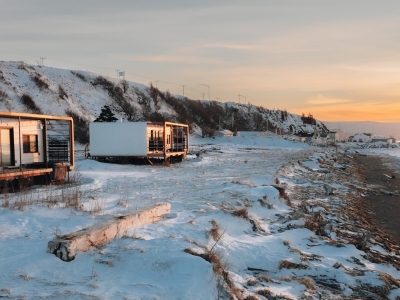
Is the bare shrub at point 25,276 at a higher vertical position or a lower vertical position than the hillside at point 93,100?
lower

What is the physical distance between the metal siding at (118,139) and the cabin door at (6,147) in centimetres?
920

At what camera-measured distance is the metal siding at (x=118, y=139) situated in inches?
961

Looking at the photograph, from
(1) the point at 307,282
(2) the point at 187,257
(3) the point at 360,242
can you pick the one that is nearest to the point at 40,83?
(3) the point at 360,242

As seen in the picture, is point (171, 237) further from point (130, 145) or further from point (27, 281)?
point (130, 145)

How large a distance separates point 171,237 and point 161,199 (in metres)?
4.63

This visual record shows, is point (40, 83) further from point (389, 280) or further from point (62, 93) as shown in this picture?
point (389, 280)

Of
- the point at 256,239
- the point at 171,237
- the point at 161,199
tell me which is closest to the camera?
the point at 171,237

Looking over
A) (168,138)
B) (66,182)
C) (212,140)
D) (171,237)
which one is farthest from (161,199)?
(212,140)

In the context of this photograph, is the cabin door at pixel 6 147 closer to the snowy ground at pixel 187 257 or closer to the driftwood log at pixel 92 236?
the snowy ground at pixel 187 257

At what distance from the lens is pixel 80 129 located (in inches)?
1716

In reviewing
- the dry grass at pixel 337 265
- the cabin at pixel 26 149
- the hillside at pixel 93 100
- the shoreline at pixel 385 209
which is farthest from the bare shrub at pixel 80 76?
the dry grass at pixel 337 265

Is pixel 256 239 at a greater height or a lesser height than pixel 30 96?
lesser

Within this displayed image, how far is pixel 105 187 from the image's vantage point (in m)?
13.9

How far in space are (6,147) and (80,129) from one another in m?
28.9
